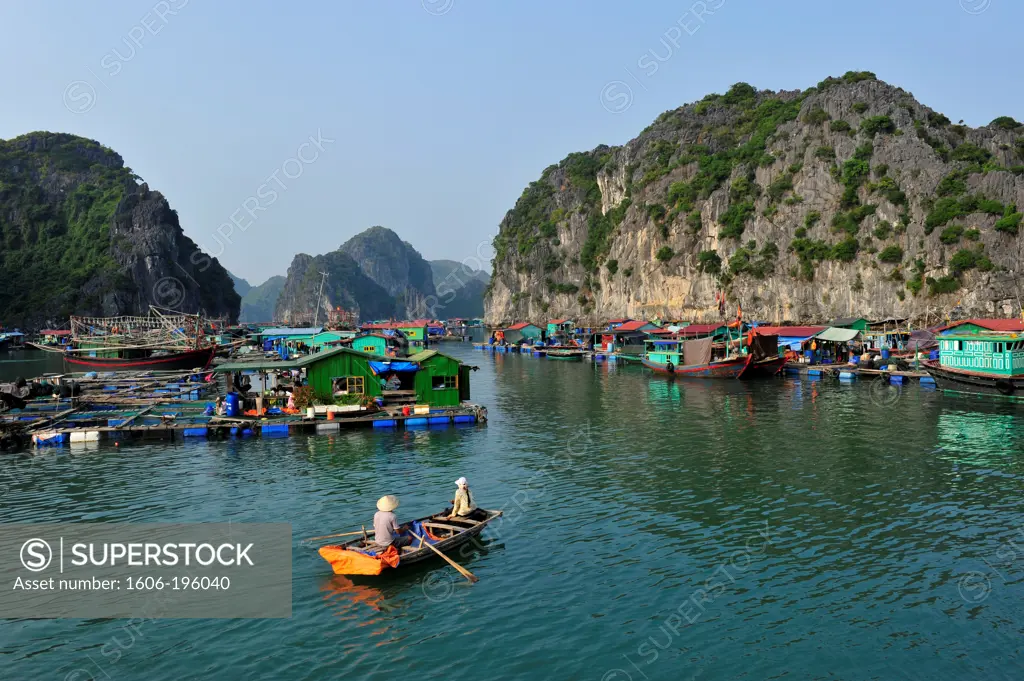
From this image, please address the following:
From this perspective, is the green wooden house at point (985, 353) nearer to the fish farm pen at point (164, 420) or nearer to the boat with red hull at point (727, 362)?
the boat with red hull at point (727, 362)

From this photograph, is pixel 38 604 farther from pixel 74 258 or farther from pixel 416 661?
pixel 74 258

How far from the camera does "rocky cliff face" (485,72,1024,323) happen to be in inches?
4013

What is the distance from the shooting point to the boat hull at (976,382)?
46.1 metres

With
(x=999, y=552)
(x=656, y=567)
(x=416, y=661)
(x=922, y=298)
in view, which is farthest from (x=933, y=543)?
(x=922, y=298)

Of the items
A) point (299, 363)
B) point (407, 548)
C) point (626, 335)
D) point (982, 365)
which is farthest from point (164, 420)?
point (626, 335)

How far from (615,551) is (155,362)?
74.9 m

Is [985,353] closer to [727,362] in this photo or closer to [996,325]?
[996,325]

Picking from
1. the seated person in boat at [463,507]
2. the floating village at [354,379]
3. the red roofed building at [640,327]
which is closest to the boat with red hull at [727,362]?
the floating village at [354,379]

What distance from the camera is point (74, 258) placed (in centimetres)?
19350

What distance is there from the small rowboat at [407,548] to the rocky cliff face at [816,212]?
101m

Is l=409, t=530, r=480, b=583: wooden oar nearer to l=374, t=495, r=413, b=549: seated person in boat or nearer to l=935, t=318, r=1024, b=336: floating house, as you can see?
l=374, t=495, r=413, b=549: seated person in boat

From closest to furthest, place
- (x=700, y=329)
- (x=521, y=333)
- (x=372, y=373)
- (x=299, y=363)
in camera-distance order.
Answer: (x=299, y=363) < (x=372, y=373) < (x=700, y=329) < (x=521, y=333)

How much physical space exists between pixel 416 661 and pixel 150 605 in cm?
737

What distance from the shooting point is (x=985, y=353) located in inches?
1906
